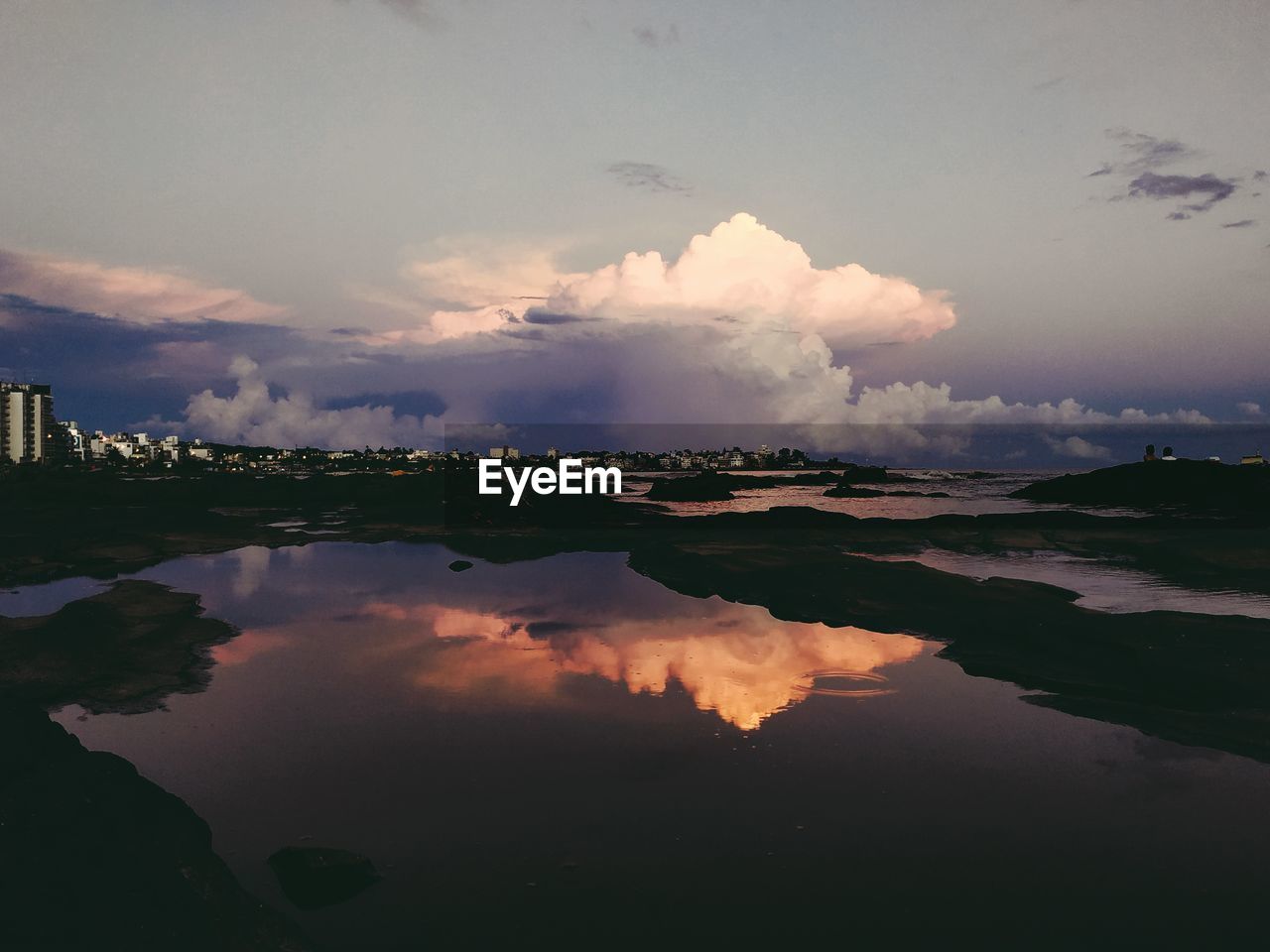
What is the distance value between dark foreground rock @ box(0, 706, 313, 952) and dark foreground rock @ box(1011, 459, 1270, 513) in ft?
255

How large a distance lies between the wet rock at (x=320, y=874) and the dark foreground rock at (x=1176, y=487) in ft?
251

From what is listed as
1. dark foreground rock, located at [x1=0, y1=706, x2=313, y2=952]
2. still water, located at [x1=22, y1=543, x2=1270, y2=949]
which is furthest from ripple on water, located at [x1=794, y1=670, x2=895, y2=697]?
dark foreground rock, located at [x1=0, y1=706, x2=313, y2=952]

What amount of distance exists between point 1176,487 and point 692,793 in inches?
3298

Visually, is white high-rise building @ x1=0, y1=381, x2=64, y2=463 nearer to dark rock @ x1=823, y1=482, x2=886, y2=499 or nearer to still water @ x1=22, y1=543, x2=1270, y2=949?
dark rock @ x1=823, y1=482, x2=886, y2=499

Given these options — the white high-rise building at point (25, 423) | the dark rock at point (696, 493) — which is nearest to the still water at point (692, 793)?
the dark rock at point (696, 493)

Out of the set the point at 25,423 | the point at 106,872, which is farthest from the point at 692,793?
the point at 25,423

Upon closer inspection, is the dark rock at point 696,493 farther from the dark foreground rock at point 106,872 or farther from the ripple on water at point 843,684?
the dark foreground rock at point 106,872

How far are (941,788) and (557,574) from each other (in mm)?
28411

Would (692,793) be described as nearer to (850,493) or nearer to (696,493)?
(696,493)

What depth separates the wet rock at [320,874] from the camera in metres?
9.50

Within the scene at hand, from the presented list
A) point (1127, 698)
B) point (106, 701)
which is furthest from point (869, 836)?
point (106, 701)

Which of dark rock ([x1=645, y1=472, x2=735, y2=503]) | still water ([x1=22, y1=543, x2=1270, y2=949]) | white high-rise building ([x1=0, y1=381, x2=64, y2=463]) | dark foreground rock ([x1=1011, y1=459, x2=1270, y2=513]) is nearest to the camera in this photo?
still water ([x1=22, y1=543, x2=1270, y2=949])

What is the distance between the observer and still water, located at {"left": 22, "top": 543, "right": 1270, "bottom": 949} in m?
9.44

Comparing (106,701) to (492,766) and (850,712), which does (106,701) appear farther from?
(850,712)
